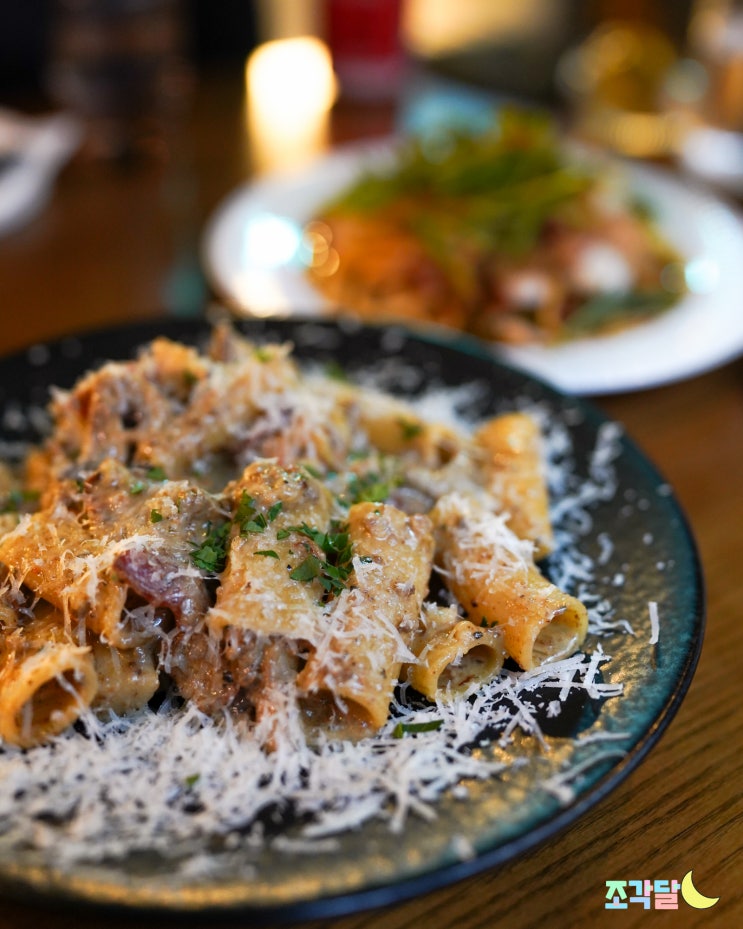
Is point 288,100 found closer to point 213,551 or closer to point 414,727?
point 213,551

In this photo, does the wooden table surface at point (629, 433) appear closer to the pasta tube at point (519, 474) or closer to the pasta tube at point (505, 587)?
the pasta tube at point (505, 587)

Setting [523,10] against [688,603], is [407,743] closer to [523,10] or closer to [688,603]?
[688,603]

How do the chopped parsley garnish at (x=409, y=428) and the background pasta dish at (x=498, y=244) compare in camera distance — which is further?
the background pasta dish at (x=498, y=244)

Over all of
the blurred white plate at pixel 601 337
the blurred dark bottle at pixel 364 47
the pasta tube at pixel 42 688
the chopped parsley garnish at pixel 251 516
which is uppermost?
the blurred dark bottle at pixel 364 47

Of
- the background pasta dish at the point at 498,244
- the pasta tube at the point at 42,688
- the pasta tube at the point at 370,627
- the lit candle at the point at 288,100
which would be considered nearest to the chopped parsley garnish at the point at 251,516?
the pasta tube at the point at 370,627

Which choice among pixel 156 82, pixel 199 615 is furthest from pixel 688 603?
pixel 156 82

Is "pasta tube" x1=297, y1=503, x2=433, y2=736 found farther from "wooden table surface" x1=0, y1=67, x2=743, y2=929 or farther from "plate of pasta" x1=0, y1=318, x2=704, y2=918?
"wooden table surface" x1=0, y1=67, x2=743, y2=929

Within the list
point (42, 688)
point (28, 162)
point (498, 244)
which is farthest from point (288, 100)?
point (42, 688)
